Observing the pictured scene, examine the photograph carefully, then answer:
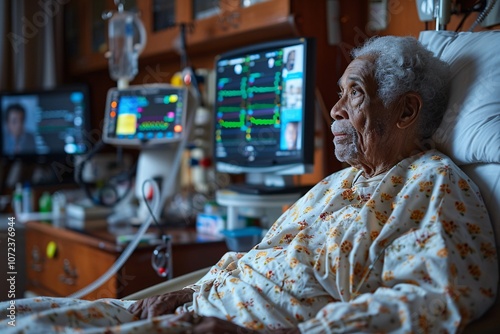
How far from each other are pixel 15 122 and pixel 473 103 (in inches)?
93.6

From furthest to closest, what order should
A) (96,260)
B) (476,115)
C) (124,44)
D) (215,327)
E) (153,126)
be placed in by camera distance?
(124,44)
(153,126)
(96,260)
(476,115)
(215,327)

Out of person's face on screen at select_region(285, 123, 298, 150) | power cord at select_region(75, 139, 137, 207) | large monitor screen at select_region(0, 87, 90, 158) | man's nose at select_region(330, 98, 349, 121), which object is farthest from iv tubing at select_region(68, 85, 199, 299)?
large monitor screen at select_region(0, 87, 90, 158)

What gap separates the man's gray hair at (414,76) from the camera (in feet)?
4.03

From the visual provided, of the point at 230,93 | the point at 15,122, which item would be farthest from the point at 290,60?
the point at 15,122

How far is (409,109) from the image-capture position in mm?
1247

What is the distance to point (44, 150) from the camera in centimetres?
292

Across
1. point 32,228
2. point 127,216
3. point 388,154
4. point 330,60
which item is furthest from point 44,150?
point 388,154

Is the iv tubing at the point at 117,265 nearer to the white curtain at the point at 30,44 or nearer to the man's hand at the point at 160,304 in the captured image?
the man's hand at the point at 160,304

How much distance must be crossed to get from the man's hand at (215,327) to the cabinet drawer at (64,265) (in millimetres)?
828

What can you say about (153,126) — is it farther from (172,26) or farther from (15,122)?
(15,122)

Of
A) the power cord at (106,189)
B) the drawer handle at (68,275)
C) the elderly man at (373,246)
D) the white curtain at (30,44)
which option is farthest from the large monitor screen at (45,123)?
the elderly man at (373,246)

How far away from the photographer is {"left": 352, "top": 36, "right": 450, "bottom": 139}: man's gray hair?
4.03 feet

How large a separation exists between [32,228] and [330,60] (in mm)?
1374

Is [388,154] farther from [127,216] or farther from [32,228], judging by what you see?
[32,228]
